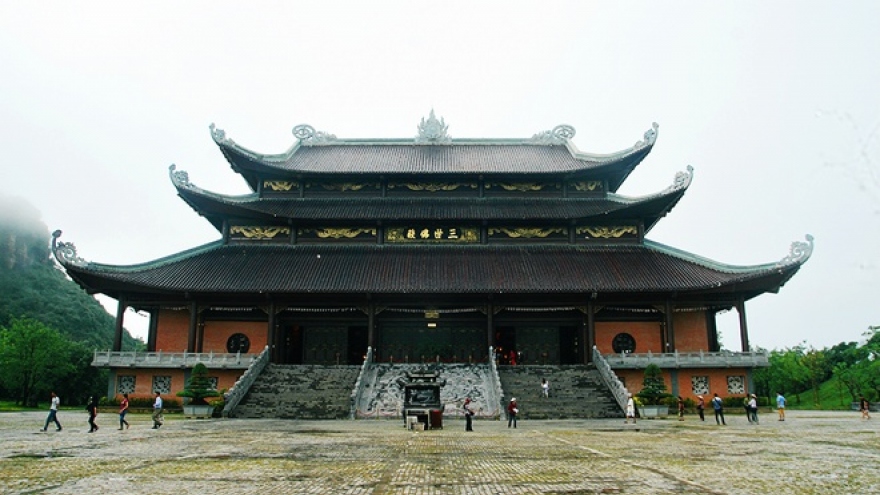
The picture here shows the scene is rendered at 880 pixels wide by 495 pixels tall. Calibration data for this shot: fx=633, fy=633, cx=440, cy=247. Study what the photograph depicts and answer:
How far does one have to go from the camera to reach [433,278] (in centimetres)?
3319

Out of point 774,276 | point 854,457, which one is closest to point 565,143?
point 774,276

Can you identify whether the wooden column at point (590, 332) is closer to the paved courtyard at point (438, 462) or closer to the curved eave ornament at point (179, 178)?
the paved courtyard at point (438, 462)

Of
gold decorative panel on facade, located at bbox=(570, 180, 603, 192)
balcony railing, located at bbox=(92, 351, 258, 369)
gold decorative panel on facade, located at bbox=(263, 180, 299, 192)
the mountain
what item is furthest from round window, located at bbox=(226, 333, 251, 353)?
the mountain

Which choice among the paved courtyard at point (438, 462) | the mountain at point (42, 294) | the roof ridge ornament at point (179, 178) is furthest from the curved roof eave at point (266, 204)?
the mountain at point (42, 294)

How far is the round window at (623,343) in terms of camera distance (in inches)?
1361

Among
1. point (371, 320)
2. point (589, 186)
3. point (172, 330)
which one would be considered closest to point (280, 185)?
point (172, 330)

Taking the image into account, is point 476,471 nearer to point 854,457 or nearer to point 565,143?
point 854,457

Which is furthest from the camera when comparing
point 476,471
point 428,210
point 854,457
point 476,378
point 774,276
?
point 428,210

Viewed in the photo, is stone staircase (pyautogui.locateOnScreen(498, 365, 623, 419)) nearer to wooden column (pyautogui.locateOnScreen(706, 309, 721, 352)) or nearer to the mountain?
wooden column (pyautogui.locateOnScreen(706, 309, 721, 352))

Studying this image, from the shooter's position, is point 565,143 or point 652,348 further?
point 565,143

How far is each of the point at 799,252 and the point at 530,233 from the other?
45.7 ft

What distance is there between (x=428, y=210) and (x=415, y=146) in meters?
9.70

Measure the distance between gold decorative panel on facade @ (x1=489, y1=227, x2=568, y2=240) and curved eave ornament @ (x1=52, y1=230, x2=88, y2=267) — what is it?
21.9m

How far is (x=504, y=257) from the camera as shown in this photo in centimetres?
3556
